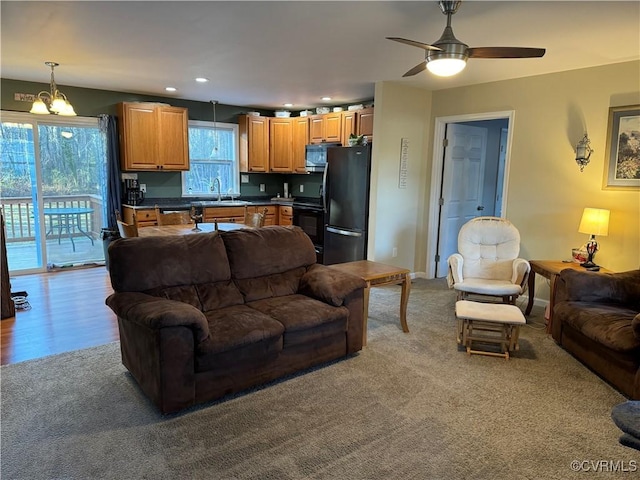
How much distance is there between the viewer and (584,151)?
13.3 feet

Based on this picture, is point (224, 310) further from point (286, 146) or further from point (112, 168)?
point (286, 146)

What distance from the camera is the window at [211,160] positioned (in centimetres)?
688

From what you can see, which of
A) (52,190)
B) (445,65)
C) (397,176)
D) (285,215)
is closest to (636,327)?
(445,65)

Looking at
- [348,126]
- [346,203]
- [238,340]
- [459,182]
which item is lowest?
[238,340]

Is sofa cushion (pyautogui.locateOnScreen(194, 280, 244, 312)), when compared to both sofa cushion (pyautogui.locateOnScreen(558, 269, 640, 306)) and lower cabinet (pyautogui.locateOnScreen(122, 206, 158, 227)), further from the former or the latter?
lower cabinet (pyautogui.locateOnScreen(122, 206, 158, 227))

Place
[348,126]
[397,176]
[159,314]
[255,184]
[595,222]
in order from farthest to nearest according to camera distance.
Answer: [255,184], [348,126], [397,176], [595,222], [159,314]

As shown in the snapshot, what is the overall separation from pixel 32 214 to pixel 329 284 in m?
4.71

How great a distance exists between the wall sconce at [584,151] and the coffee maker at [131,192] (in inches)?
218

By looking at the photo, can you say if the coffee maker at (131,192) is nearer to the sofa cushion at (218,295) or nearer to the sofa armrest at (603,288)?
the sofa cushion at (218,295)

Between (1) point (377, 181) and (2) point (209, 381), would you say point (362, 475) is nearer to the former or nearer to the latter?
(2) point (209, 381)

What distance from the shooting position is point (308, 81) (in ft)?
16.2

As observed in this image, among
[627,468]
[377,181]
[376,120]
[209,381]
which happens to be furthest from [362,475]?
[376,120]

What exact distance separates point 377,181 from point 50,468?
408cm

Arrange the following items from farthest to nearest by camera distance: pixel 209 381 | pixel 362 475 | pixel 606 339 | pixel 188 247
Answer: pixel 188 247, pixel 606 339, pixel 209 381, pixel 362 475
